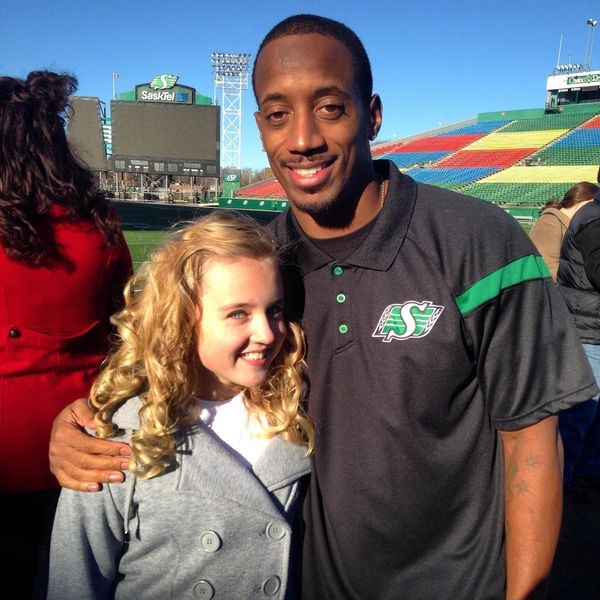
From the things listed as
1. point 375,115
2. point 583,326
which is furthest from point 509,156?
point 375,115

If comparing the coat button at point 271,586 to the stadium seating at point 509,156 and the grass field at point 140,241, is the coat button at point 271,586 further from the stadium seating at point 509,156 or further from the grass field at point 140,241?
the stadium seating at point 509,156

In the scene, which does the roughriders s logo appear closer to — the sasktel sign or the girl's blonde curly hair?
the girl's blonde curly hair

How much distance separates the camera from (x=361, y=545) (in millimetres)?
1591

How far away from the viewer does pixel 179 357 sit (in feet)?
5.50

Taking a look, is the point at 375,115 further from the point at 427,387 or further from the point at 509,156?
the point at 509,156

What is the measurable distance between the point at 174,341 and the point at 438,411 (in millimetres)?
776

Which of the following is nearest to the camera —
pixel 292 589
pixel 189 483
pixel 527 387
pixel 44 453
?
pixel 527 387

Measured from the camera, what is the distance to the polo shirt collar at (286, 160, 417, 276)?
1.58 m

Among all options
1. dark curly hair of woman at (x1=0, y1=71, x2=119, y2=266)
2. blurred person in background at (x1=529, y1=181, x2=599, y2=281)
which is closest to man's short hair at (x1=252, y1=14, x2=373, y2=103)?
dark curly hair of woman at (x1=0, y1=71, x2=119, y2=266)

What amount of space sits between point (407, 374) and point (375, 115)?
87 cm

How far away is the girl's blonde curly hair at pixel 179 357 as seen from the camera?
5.36 feet

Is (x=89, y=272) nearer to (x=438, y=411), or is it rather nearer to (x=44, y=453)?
(x=44, y=453)

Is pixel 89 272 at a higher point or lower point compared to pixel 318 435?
higher

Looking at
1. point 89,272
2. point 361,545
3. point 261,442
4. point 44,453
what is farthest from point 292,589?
point 89,272
